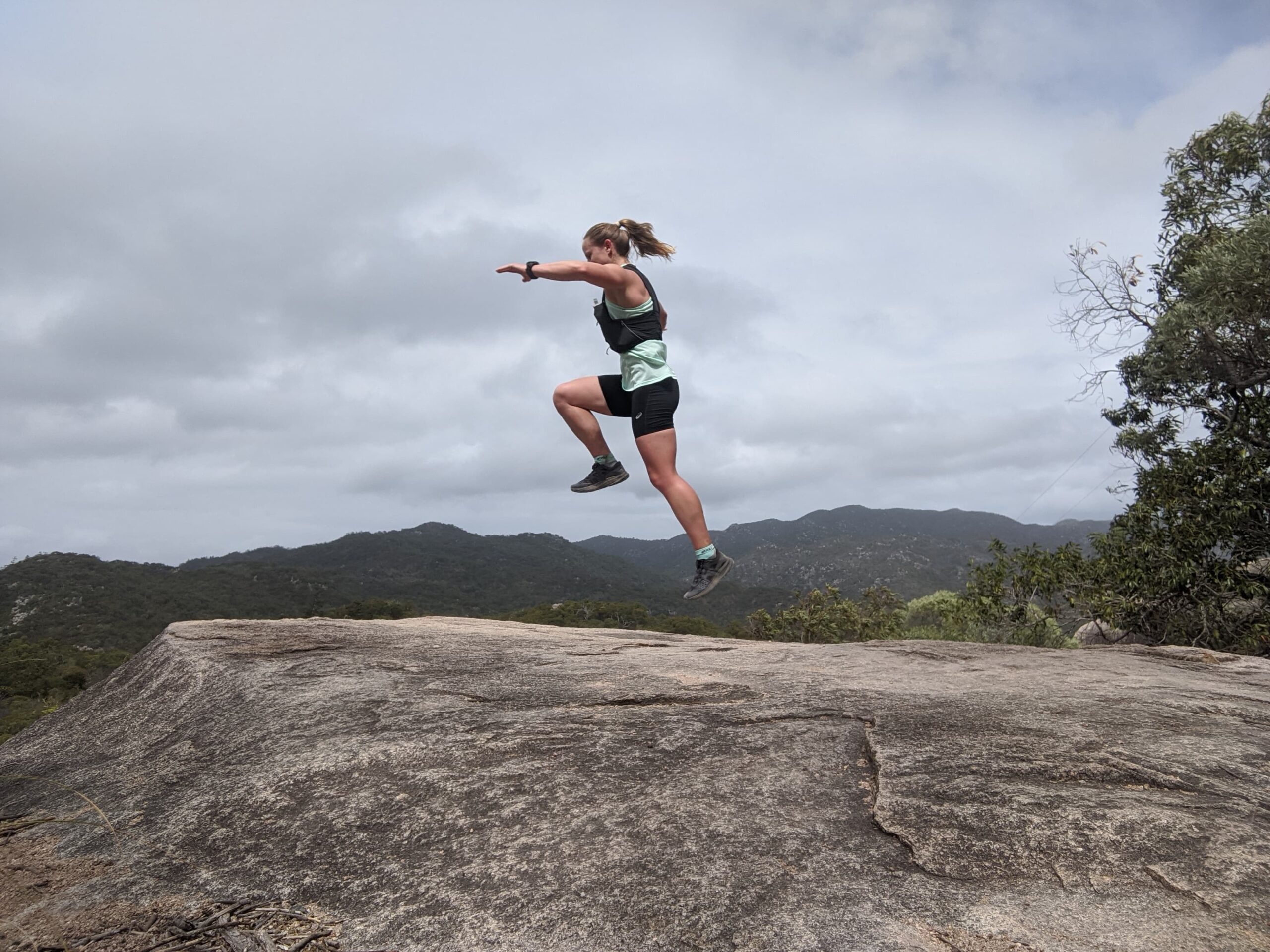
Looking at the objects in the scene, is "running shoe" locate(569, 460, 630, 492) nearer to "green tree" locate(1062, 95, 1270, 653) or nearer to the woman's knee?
the woman's knee

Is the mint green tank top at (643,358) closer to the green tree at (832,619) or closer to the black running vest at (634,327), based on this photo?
the black running vest at (634,327)

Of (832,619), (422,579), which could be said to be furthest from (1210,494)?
(422,579)

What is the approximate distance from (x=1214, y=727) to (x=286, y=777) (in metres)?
4.52

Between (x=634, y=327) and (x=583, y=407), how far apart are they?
90 centimetres

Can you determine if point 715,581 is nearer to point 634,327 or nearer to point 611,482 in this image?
point 611,482

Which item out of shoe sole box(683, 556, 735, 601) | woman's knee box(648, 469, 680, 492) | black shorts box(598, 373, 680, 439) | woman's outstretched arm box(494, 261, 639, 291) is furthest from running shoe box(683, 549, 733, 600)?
woman's outstretched arm box(494, 261, 639, 291)

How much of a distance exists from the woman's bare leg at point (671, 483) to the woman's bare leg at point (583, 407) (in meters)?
0.60

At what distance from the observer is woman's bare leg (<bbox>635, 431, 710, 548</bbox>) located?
636cm

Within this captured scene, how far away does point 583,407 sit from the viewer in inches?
272

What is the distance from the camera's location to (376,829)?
3.10 meters

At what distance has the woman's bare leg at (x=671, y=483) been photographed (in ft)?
20.9

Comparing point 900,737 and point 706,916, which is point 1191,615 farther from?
point 706,916

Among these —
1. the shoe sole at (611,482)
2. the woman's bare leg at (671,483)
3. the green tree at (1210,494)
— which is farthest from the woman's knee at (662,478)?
the green tree at (1210,494)

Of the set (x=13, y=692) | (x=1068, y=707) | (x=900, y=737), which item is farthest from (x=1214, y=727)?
(x=13, y=692)
